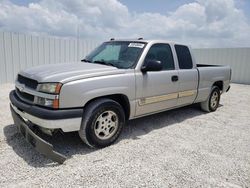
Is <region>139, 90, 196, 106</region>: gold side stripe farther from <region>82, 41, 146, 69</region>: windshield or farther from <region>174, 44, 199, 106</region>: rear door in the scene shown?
<region>82, 41, 146, 69</region>: windshield

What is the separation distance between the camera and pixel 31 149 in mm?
3504

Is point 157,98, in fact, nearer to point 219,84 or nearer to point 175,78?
point 175,78

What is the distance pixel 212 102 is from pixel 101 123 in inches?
153

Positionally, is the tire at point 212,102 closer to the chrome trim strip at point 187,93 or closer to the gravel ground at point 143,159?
the chrome trim strip at point 187,93

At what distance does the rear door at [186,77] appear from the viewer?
4.85 metres

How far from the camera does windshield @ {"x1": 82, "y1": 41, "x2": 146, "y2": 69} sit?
159 inches

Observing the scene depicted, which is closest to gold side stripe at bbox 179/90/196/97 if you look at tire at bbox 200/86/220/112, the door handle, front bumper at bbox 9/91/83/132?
the door handle

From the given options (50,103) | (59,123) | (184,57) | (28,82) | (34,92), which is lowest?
(59,123)

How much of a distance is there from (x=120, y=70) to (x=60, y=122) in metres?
1.29

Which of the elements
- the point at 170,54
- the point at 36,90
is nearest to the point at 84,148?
the point at 36,90

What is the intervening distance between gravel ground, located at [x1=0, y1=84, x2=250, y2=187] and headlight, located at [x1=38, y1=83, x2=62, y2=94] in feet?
3.25

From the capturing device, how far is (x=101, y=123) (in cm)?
357

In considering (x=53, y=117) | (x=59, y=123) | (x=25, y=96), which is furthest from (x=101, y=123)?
(x=25, y=96)

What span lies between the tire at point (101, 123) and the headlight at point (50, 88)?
55 centimetres
